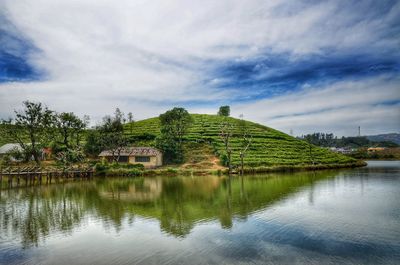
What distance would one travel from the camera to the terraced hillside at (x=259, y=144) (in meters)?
81.7

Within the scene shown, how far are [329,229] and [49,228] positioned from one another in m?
20.7

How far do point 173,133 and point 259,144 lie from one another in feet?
90.8

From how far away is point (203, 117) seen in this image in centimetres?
13088

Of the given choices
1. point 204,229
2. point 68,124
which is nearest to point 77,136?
point 68,124

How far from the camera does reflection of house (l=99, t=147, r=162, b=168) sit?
7762 cm

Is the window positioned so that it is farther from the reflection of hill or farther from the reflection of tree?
the reflection of tree

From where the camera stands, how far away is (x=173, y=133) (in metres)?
89.2

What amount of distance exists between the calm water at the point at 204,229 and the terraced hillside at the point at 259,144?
4454 centimetres

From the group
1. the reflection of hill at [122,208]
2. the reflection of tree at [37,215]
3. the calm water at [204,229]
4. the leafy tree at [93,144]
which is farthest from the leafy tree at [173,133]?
the calm water at [204,229]

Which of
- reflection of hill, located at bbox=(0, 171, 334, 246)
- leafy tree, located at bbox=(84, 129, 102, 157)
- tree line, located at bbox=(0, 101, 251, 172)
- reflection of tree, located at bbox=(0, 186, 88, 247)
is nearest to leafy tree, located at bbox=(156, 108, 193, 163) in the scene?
tree line, located at bbox=(0, 101, 251, 172)

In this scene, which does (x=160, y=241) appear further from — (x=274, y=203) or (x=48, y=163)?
(x=48, y=163)

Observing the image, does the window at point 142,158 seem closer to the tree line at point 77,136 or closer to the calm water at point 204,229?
the tree line at point 77,136

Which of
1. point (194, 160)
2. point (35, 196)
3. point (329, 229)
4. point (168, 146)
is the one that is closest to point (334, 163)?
point (194, 160)

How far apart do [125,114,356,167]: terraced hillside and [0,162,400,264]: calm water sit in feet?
146
